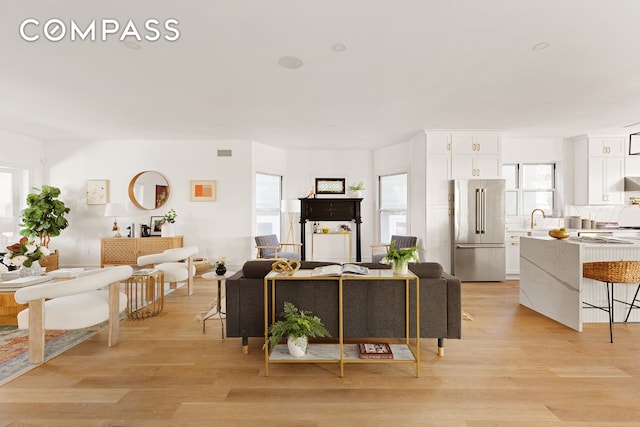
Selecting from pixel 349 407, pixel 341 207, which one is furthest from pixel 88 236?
pixel 349 407

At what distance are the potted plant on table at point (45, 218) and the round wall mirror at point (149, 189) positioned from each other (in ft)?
4.00

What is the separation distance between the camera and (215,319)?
3648 millimetres

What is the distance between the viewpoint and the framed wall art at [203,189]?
6.39m

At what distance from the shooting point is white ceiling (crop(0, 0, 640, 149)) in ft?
7.50

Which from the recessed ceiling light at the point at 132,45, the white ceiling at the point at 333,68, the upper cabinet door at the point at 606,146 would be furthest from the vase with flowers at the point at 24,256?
the upper cabinet door at the point at 606,146

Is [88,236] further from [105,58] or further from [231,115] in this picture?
[105,58]

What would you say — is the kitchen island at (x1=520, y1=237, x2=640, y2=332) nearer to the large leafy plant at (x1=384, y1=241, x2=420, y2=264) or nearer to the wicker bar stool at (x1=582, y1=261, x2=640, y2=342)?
the wicker bar stool at (x1=582, y1=261, x2=640, y2=342)

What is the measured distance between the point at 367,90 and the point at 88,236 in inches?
246

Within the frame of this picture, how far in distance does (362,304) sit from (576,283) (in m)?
2.48

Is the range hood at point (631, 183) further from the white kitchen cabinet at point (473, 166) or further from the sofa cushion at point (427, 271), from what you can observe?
the sofa cushion at point (427, 271)

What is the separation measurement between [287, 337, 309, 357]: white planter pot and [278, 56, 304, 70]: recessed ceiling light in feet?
8.29

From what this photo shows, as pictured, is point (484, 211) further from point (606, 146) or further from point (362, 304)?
point (362, 304)

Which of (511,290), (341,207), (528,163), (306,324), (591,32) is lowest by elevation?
(511,290)

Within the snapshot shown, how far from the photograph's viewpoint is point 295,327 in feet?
7.91
